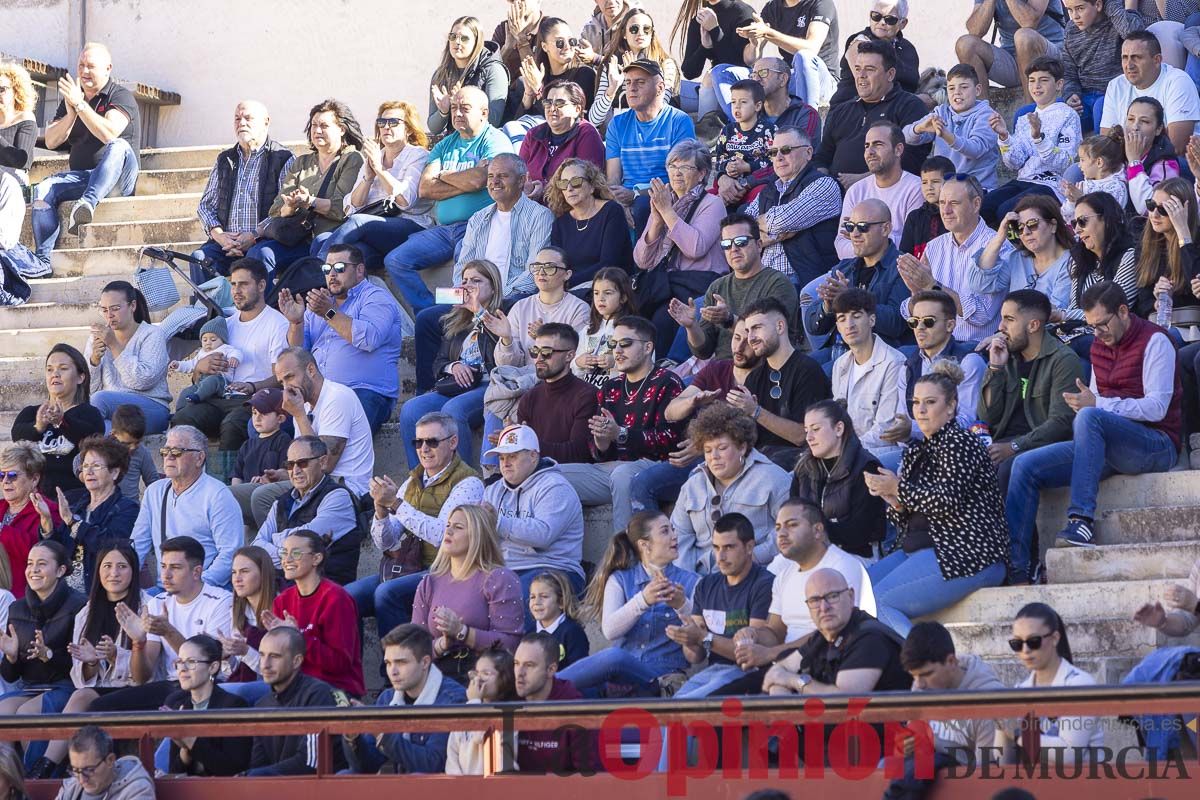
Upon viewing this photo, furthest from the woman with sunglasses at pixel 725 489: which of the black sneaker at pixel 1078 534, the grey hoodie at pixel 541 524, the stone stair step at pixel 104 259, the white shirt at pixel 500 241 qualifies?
the stone stair step at pixel 104 259

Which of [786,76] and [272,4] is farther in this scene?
[272,4]

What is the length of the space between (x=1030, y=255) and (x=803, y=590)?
2.75 meters

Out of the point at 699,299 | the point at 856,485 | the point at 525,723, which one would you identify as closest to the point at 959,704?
the point at 525,723

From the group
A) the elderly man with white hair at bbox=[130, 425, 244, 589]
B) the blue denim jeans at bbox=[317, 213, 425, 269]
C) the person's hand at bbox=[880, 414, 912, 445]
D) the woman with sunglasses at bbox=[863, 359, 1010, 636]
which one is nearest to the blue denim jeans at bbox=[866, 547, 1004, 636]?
the woman with sunglasses at bbox=[863, 359, 1010, 636]

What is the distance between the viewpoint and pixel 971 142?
10977 mm

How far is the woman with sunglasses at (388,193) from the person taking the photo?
39.0 feet

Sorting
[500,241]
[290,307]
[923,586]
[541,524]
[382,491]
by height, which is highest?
[500,241]

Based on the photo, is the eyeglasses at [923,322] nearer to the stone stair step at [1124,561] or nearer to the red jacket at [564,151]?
the stone stair step at [1124,561]

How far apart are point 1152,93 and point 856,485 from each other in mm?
3698

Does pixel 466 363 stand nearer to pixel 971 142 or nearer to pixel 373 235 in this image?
pixel 373 235

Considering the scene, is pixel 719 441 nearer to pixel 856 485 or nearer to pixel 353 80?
pixel 856 485

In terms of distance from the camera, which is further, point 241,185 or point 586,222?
point 241,185

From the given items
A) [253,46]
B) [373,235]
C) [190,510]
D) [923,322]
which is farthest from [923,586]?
[253,46]

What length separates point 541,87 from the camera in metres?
→ 13.0
